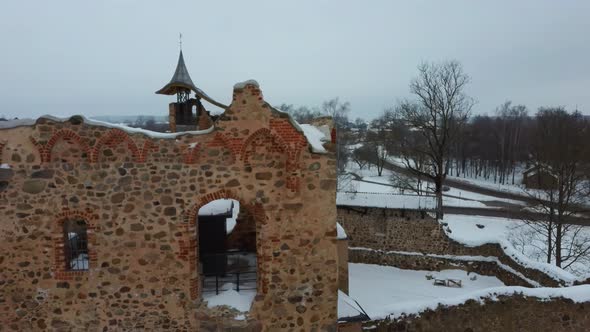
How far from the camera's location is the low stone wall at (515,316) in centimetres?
902

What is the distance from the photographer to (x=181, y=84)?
15344 millimetres

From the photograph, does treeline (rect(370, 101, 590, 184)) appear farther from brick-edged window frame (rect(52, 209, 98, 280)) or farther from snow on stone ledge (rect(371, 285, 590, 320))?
brick-edged window frame (rect(52, 209, 98, 280))

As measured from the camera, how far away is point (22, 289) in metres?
6.79

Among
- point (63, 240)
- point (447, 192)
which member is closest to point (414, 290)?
point (63, 240)

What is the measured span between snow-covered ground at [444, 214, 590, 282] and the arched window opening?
10833 mm

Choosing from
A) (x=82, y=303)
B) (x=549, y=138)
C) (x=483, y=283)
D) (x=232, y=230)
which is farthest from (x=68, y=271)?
(x=549, y=138)

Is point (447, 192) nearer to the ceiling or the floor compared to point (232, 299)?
nearer to the floor

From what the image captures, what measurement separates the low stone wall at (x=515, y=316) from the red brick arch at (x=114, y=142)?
25.2 feet

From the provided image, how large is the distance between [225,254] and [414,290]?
11.1 metres

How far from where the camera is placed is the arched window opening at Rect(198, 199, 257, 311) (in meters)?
7.43

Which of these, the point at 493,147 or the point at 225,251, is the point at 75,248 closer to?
the point at 225,251

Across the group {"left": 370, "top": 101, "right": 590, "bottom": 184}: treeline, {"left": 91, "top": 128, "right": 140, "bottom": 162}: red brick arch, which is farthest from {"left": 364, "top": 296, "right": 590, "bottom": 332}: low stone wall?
{"left": 370, "top": 101, "right": 590, "bottom": 184}: treeline

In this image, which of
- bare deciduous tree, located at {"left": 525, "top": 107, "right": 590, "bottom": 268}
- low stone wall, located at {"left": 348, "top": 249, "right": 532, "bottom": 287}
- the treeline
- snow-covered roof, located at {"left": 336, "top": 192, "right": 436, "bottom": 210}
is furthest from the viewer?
the treeline

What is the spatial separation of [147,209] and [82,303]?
217 cm
